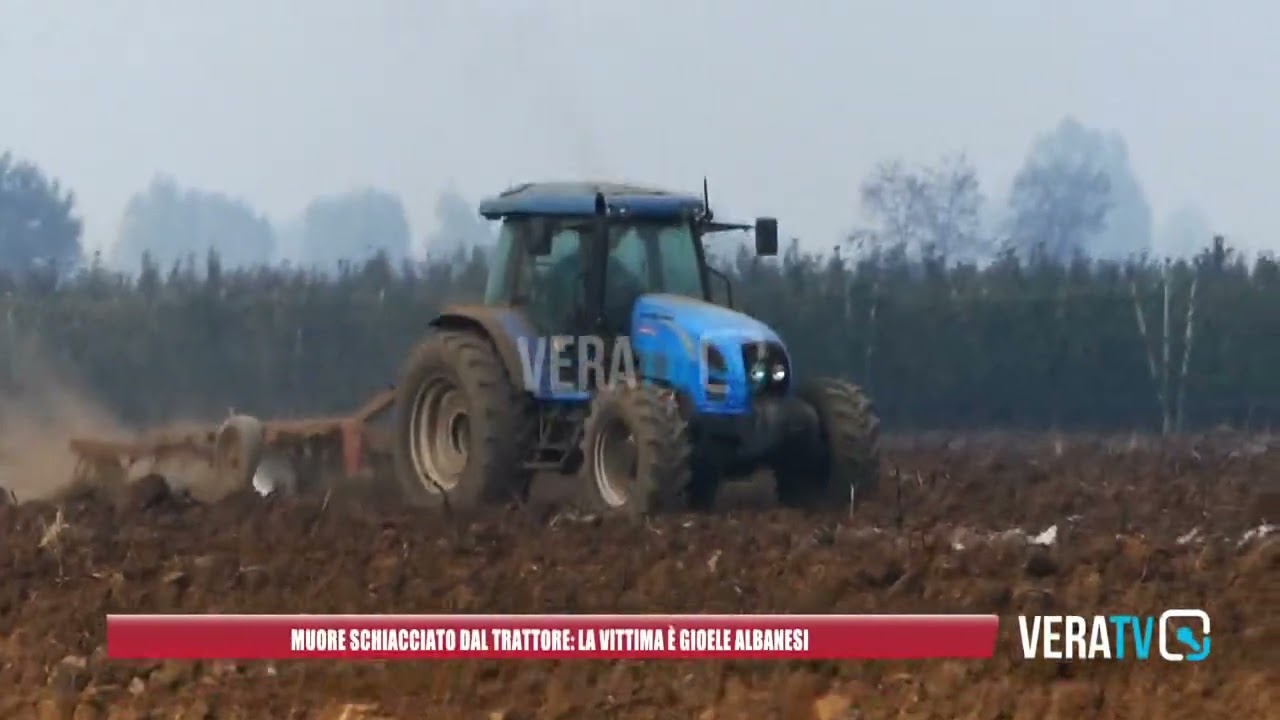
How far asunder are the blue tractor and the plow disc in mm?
1104

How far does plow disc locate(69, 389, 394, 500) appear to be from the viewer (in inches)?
606

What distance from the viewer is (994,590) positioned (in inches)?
369

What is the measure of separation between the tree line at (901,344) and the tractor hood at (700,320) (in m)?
13.2

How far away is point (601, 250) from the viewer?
13820mm

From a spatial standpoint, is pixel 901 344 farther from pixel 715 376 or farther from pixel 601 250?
pixel 715 376

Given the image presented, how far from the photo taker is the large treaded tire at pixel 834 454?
1364 cm

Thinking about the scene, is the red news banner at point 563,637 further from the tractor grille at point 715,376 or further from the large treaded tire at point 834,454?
the large treaded tire at point 834,454

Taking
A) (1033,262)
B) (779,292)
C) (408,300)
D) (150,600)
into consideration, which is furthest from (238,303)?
(150,600)

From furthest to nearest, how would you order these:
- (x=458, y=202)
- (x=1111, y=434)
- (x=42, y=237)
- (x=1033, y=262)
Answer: (x=42, y=237) → (x=458, y=202) → (x=1033, y=262) → (x=1111, y=434)

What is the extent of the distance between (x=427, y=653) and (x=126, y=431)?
9.57m

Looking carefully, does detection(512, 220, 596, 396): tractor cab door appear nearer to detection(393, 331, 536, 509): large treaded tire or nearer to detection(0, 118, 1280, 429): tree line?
detection(393, 331, 536, 509): large treaded tire

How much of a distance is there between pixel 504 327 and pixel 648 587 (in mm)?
4376

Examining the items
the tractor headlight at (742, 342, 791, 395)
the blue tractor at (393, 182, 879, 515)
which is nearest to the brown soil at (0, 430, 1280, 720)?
the blue tractor at (393, 182, 879, 515)

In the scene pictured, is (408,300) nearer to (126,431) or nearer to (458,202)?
(126,431)
